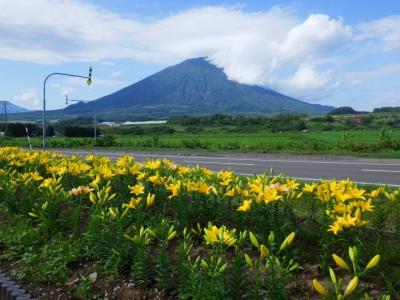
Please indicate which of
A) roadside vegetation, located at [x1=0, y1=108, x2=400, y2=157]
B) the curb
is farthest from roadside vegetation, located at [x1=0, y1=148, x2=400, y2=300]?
roadside vegetation, located at [x1=0, y1=108, x2=400, y2=157]

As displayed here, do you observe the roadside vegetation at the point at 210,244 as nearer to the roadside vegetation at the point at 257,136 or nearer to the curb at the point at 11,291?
the curb at the point at 11,291

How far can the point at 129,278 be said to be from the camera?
147 inches

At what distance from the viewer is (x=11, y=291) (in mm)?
3848

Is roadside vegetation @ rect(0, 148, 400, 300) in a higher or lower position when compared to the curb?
higher

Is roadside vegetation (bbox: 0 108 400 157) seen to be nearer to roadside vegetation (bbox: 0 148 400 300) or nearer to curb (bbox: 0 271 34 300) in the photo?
roadside vegetation (bbox: 0 148 400 300)

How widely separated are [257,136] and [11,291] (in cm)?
4084

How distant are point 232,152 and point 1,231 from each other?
19266 millimetres

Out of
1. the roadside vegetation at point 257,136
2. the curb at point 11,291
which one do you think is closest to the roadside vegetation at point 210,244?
the curb at point 11,291

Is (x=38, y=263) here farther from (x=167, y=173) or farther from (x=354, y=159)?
(x=354, y=159)

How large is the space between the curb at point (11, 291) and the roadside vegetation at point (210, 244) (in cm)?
12

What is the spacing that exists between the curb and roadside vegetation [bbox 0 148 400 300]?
0.38ft

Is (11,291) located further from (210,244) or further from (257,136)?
(257,136)

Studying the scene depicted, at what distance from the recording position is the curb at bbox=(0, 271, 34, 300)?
3.76 metres

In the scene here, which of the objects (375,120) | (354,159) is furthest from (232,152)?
(375,120)
